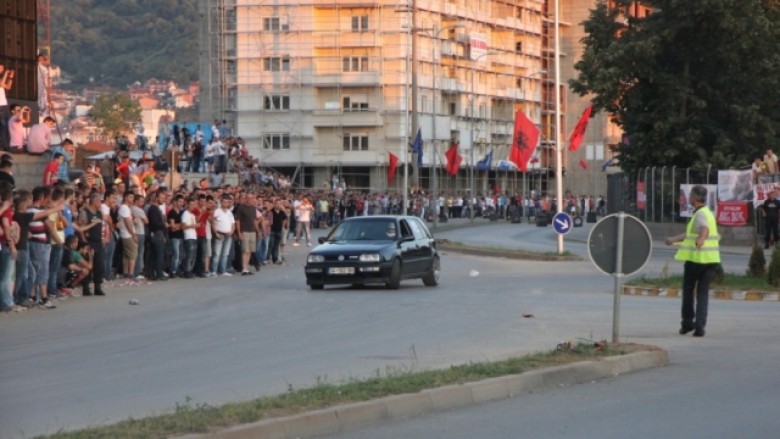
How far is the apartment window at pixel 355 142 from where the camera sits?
333 ft

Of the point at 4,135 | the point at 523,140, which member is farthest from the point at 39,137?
the point at 523,140

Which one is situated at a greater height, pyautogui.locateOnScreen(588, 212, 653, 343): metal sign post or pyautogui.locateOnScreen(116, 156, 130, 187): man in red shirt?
pyautogui.locateOnScreen(116, 156, 130, 187): man in red shirt

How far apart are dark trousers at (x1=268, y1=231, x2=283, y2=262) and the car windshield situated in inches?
375

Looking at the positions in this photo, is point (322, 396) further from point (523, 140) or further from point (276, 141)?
point (276, 141)

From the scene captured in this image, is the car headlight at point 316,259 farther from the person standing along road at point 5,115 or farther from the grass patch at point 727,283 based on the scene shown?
the person standing along road at point 5,115

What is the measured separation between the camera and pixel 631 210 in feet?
189

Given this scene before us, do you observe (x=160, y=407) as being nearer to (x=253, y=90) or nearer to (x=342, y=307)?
(x=342, y=307)

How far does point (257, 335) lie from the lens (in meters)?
18.9

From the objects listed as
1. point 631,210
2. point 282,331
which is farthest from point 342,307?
point 631,210

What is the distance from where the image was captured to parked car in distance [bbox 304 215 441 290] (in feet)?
93.7

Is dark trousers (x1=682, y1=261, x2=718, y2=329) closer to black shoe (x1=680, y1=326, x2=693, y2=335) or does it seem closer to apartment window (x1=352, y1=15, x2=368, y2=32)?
black shoe (x1=680, y1=326, x2=693, y2=335)

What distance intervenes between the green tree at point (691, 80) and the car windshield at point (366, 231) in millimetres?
28426

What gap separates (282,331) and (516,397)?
703 centimetres

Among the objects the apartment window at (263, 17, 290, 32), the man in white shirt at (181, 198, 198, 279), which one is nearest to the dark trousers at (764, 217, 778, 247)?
the man in white shirt at (181, 198, 198, 279)
